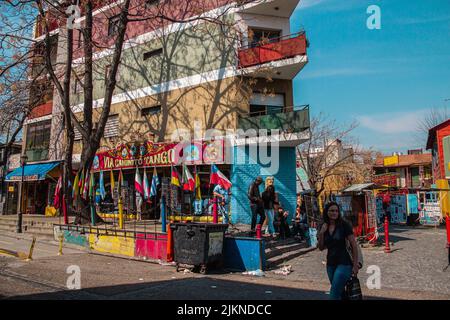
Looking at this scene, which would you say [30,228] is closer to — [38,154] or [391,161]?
[38,154]

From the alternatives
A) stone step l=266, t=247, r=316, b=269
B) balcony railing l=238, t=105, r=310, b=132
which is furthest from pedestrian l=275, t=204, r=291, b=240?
balcony railing l=238, t=105, r=310, b=132

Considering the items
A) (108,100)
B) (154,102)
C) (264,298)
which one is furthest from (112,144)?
(264,298)

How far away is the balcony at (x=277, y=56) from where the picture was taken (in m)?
16.3

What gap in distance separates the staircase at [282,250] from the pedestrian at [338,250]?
4.87 m

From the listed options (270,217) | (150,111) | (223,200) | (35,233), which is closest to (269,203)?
(270,217)

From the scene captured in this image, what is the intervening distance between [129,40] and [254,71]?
9378 millimetres

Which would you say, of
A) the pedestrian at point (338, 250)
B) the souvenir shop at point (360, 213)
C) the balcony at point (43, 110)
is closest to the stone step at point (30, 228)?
the balcony at point (43, 110)

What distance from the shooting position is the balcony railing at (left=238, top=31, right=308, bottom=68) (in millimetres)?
16375

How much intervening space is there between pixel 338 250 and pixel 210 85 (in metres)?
14.4

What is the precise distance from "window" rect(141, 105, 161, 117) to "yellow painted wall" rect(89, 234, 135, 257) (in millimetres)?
9181

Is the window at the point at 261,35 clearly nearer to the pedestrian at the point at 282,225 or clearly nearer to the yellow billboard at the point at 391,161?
the pedestrian at the point at 282,225

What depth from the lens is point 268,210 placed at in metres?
11.9
